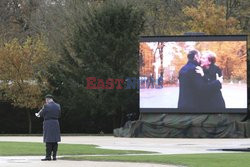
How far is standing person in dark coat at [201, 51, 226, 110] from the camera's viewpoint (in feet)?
128

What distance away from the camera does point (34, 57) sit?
4766cm

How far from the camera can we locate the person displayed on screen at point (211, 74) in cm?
3897

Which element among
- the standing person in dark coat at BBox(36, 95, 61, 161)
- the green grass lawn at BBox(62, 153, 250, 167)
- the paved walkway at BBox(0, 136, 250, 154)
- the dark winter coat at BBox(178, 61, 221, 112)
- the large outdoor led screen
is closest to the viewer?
the green grass lawn at BBox(62, 153, 250, 167)

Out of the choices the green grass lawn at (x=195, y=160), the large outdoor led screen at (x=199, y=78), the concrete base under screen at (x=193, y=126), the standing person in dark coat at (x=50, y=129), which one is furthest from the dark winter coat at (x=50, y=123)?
the concrete base under screen at (x=193, y=126)

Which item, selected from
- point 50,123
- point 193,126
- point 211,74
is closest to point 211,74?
point 211,74

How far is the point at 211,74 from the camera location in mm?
38938

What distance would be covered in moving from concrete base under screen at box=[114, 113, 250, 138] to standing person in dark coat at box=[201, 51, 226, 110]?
2.34 feet

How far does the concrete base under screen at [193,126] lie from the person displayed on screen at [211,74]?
0.74 m

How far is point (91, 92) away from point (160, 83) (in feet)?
21.2

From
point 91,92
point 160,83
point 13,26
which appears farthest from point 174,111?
point 13,26

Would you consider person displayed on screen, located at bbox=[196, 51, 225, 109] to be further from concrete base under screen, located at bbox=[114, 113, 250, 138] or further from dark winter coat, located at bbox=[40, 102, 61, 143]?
dark winter coat, located at bbox=[40, 102, 61, 143]

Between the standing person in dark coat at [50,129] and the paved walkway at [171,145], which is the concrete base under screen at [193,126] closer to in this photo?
the paved walkway at [171,145]

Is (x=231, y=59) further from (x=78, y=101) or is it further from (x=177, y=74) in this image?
(x=78, y=101)

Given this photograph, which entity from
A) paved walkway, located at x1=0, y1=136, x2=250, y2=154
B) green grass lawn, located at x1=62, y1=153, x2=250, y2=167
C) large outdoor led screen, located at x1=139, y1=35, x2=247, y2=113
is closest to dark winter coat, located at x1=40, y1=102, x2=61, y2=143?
green grass lawn, located at x1=62, y1=153, x2=250, y2=167
